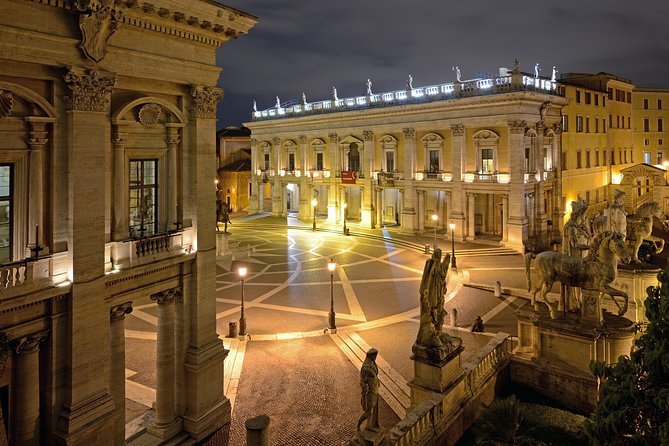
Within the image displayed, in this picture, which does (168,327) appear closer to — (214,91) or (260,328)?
(214,91)

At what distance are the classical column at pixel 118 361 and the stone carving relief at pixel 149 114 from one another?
4.23 m

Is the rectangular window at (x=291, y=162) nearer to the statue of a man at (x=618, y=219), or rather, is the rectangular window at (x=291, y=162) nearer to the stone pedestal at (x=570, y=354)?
the statue of a man at (x=618, y=219)

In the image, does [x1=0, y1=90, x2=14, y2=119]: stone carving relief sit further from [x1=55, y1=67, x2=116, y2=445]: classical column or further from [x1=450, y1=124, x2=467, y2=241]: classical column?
[x1=450, y1=124, x2=467, y2=241]: classical column

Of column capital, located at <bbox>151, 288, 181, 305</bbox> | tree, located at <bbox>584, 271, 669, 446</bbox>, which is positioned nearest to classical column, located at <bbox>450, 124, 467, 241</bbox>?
column capital, located at <bbox>151, 288, 181, 305</bbox>

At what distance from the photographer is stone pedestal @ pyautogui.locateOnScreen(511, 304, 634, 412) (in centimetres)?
1442

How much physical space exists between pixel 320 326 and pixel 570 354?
32.7 ft

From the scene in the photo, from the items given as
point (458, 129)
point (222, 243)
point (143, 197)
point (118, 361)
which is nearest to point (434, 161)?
point (458, 129)

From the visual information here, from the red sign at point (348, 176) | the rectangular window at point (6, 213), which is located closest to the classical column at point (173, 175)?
the rectangular window at point (6, 213)

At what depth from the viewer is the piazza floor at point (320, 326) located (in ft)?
46.3

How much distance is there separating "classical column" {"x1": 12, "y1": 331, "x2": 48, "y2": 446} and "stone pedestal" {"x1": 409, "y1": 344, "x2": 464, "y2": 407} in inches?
335

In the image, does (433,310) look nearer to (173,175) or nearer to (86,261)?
(173,175)

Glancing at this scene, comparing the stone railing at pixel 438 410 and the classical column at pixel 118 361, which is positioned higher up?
the classical column at pixel 118 361

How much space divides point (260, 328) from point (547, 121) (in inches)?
1256

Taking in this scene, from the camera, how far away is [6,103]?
8.97 m
